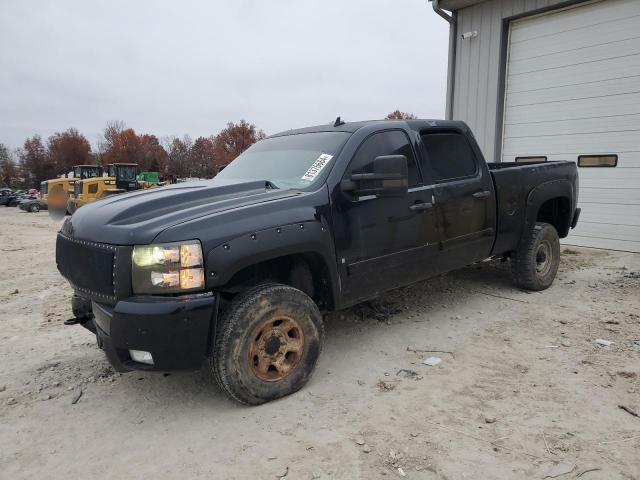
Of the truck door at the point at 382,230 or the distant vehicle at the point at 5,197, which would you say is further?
the distant vehicle at the point at 5,197

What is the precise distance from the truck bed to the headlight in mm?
3306

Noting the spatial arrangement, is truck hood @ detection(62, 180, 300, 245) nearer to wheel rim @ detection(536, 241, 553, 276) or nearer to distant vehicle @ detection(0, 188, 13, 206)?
wheel rim @ detection(536, 241, 553, 276)

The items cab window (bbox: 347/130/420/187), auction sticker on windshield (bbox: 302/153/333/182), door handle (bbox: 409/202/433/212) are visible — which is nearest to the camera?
auction sticker on windshield (bbox: 302/153/333/182)

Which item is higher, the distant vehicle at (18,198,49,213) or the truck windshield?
the truck windshield

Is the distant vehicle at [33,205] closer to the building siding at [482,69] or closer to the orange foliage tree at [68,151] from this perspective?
the building siding at [482,69]

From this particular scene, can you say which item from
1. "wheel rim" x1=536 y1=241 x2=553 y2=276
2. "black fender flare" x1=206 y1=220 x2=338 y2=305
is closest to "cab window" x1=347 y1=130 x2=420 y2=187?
"black fender flare" x1=206 y1=220 x2=338 y2=305

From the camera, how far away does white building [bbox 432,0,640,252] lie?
7602mm

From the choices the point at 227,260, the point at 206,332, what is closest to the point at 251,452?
the point at 206,332

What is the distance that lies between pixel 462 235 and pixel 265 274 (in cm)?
206

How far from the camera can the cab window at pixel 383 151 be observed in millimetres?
3672

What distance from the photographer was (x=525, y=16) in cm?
862

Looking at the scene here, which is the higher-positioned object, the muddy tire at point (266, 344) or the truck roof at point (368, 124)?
the truck roof at point (368, 124)

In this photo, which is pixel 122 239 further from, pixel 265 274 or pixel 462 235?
pixel 462 235

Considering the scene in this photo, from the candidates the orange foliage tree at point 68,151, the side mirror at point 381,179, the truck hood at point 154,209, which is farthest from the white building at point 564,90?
the orange foliage tree at point 68,151
